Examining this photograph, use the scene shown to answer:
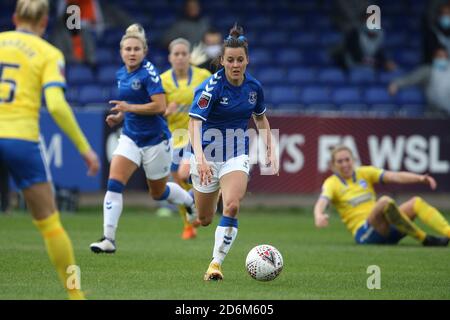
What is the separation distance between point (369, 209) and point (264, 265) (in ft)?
13.8

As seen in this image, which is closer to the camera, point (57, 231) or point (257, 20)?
point (57, 231)

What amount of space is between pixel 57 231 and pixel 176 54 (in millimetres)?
6379

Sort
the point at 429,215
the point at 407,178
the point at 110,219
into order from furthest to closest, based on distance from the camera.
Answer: the point at 429,215, the point at 407,178, the point at 110,219

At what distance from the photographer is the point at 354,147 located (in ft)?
58.9

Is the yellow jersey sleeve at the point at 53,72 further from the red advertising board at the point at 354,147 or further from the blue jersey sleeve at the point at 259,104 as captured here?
the red advertising board at the point at 354,147

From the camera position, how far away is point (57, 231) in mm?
7223

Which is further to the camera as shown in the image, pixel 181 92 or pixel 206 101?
pixel 181 92

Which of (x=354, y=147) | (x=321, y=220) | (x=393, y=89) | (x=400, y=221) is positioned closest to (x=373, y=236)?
(x=400, y=221)

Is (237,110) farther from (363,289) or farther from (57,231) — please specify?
(57,231)

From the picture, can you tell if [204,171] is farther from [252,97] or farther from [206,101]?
[252,97]

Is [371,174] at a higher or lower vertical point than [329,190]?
higher

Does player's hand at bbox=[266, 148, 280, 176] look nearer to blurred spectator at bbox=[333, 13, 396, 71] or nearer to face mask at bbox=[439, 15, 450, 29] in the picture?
blurred spectator at bbox=[333, 13, 396, 71]
